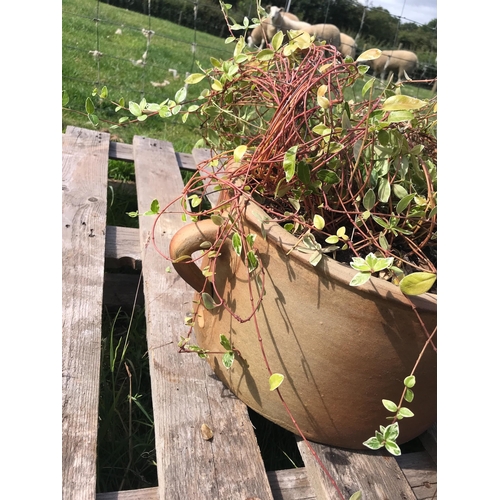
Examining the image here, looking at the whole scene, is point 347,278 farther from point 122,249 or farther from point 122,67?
point 122,67

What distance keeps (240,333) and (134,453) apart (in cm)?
46

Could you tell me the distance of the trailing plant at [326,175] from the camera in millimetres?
744

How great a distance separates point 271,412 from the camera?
92 centimetres

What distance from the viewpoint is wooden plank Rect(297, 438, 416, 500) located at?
869 mm

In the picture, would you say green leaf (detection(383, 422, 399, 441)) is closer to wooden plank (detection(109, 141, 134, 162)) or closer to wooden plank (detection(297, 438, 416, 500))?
wooden plank (detection(297, 438, 416, 500))

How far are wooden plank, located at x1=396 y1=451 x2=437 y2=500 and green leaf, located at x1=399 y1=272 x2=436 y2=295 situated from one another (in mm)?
514

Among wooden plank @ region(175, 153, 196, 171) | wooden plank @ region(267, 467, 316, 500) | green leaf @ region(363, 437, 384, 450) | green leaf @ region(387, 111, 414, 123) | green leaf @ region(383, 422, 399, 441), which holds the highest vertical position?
green leaf @ region(387, 111, 414, 123)

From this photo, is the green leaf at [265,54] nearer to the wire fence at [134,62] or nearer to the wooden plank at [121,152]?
the wooden plank at [121,152]

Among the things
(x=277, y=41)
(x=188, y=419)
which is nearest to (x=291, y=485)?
(x=188, y=419)

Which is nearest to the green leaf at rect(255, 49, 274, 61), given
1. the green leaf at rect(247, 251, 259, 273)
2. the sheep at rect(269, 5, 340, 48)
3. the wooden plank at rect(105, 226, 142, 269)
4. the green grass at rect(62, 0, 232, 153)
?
the green leaf at rect(247, 251, 259, 273)

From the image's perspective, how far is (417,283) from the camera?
639 millimetres

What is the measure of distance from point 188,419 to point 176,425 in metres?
0.03

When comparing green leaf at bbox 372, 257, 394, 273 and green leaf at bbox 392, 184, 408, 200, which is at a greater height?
green leaf at bbox 392, 184, 408, 200

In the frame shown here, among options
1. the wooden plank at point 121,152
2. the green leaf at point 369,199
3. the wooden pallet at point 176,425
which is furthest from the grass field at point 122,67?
the green leaf at point 369,199
